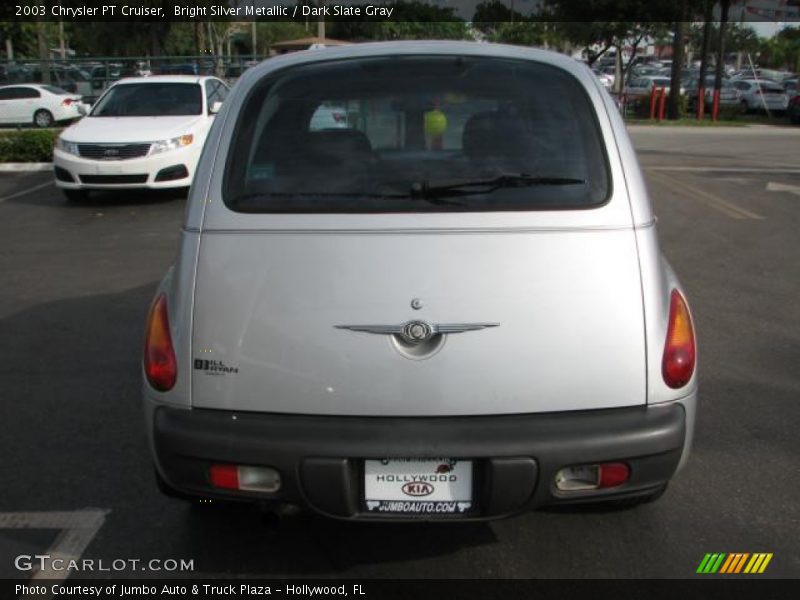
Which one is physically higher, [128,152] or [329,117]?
[329,117]

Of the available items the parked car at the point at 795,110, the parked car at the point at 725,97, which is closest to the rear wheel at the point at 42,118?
the parked car at the point at 725,97

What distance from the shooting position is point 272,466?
259 centimetres

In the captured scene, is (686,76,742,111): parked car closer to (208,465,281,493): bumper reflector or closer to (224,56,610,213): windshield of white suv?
(224,56,610,213): windshield of white suv

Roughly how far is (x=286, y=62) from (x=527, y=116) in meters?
0.92

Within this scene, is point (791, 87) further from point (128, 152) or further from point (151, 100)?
point (128, 152)

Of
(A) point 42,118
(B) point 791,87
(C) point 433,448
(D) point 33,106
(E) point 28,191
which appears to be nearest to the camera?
(C) point 433,448

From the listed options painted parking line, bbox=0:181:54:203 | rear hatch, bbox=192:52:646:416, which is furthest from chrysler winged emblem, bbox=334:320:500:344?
painted parking line, bbox=0:181:54:203

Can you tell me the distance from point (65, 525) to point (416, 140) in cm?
203

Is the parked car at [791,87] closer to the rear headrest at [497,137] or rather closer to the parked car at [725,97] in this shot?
the parked car at [725,97]

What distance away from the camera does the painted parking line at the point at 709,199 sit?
10.0 metres

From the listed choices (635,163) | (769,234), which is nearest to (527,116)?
(635,163)

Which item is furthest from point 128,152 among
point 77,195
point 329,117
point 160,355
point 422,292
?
point 422,292

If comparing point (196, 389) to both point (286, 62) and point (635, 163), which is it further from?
point (635, 163)

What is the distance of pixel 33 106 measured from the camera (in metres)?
24.5
